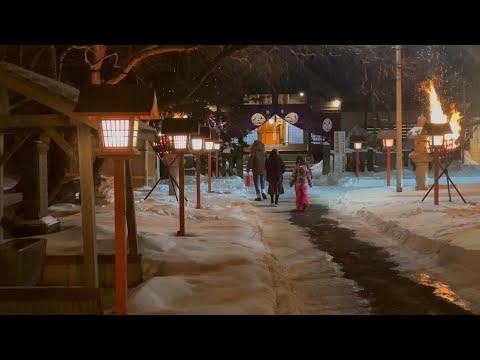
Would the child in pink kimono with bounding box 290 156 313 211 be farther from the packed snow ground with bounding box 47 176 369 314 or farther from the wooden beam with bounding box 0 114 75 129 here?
the wooden beam with bounding box 0 114 75 129

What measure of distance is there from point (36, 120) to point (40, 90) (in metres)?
0.39

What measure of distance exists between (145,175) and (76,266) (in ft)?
49.6

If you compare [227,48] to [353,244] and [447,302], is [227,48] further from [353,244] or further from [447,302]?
[447,302]

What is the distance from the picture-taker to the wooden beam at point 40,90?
19.7 feet

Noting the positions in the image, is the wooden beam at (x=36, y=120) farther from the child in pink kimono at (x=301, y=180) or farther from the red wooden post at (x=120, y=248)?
the child in pink kimono at (x=301, y=180)

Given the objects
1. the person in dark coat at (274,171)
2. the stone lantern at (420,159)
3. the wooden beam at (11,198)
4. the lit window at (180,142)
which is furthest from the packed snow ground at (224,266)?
the stone lantern at (420,159)

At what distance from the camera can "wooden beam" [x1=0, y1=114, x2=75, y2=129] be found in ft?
20.5

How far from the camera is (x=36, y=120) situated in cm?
636

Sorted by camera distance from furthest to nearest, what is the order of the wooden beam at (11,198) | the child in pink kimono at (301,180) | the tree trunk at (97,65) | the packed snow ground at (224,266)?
the child in pink kimono at (301,180) < the tree trunk at (97,65) < the wooden beam at (11,198) < the packed snow ground at (224,266)

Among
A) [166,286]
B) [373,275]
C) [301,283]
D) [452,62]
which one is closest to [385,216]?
[373,275]

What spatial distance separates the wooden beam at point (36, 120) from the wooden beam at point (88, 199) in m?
0.33

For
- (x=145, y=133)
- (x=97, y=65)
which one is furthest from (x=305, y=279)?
(x=97, y=65)

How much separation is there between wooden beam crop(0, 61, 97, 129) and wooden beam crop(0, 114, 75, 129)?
14 cm

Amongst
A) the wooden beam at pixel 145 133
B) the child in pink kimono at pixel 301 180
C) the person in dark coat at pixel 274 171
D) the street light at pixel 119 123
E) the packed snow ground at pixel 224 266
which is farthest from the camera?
the person in dark coat at pixel 274 171
